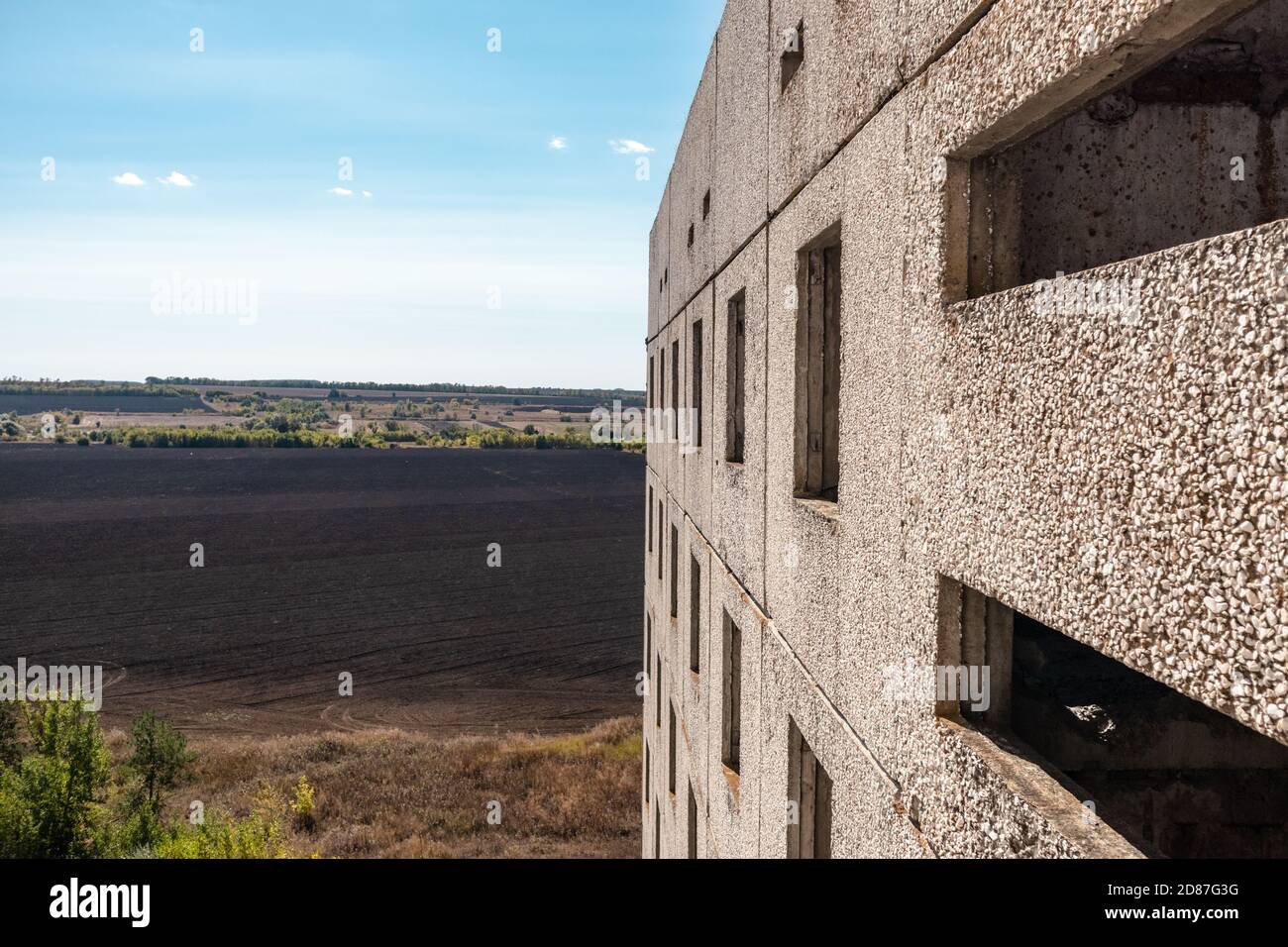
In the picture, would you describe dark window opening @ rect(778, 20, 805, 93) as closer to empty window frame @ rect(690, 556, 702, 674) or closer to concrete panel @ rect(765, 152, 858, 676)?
concrete panel @ rect(765, 152, 858, 676)

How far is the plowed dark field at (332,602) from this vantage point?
3747cm

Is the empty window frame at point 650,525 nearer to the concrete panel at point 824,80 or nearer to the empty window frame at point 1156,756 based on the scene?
the concrete panel at point 824,80

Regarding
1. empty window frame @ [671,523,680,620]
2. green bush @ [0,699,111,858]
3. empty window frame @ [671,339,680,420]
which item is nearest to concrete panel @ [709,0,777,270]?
empty window frame @ [671,339,680,420]

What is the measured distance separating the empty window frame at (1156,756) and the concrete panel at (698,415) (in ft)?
14.2

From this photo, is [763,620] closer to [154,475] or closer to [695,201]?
[695,201]

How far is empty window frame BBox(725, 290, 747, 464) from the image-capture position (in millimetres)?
7609

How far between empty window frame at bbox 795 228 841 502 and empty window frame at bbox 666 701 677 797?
6864 mm

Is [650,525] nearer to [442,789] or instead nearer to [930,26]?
[930,26]

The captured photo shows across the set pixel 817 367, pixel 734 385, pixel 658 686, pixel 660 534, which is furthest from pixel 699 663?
pixel 660 534

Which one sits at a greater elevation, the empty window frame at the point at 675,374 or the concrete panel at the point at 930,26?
the concrete panel at the point at 930,26

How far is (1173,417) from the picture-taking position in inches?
73.4

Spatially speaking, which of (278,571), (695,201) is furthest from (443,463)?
(695,201)

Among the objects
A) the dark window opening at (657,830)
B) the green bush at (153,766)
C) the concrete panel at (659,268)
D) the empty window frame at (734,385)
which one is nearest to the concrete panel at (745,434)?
the empty window frame at (734,385)
